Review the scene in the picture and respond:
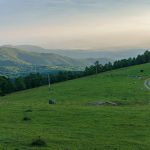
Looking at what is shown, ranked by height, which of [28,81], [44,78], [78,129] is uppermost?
[44,78]

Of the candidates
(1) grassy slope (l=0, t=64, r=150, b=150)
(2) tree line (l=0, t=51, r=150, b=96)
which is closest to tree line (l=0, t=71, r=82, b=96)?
(2) tree line (l=0, t=51, r=150, b=96)

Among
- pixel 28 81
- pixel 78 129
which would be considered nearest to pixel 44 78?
pixel 28 81

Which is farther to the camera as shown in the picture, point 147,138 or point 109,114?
point 109,114

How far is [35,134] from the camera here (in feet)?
91.4

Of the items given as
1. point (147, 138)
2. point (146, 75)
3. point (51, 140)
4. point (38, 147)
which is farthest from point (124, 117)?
point (146, 75)

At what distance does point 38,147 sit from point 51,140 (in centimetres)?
231

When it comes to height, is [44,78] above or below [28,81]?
above

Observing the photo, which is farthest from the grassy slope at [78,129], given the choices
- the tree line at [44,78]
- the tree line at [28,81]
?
the tree line at [44,78]

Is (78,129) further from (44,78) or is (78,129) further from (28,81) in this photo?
(44,78)

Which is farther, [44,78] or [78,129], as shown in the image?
[44,78]

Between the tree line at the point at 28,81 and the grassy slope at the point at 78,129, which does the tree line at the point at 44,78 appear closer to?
the tree line at the point at 28,81

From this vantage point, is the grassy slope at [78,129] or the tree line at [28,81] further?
the tree line at [28,81]

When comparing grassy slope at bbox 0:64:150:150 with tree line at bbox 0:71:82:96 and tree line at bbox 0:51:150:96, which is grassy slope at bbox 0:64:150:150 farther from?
tree line at bbox 0:51:150:96

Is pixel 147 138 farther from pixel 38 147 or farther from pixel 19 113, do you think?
pixel 19 113
